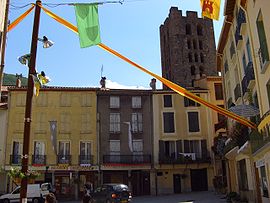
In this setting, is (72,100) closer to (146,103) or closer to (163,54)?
(146,103)

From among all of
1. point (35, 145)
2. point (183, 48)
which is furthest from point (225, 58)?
point (183, 48)

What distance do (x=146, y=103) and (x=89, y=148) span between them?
827 cm

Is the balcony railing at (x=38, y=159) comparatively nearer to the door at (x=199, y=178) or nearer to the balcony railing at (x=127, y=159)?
the balcony railing at (x=127, y=159)

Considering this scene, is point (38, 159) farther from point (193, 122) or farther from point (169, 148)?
point (193, 122)

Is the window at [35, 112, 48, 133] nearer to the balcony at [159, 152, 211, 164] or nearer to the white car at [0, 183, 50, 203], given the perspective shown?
the white car at [0, 183, 50, 203]

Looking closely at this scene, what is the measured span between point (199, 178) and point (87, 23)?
3270cm

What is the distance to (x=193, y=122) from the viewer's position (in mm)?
41906

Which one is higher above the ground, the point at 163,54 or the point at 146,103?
the point at 163,54

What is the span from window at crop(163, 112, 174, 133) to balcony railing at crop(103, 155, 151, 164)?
3836 mm

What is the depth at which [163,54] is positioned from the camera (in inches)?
3034

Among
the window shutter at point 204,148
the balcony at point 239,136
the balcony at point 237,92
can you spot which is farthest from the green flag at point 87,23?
the window shutter at point 204,148

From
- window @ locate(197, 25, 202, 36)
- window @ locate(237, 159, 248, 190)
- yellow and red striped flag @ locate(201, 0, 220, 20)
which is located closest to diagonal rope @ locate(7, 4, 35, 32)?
yellow and red striped flag @ locate(201, 0, 220, 20)

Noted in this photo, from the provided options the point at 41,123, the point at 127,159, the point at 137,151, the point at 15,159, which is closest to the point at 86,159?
the point at 127,159

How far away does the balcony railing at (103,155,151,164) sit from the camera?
39469 millimetres
